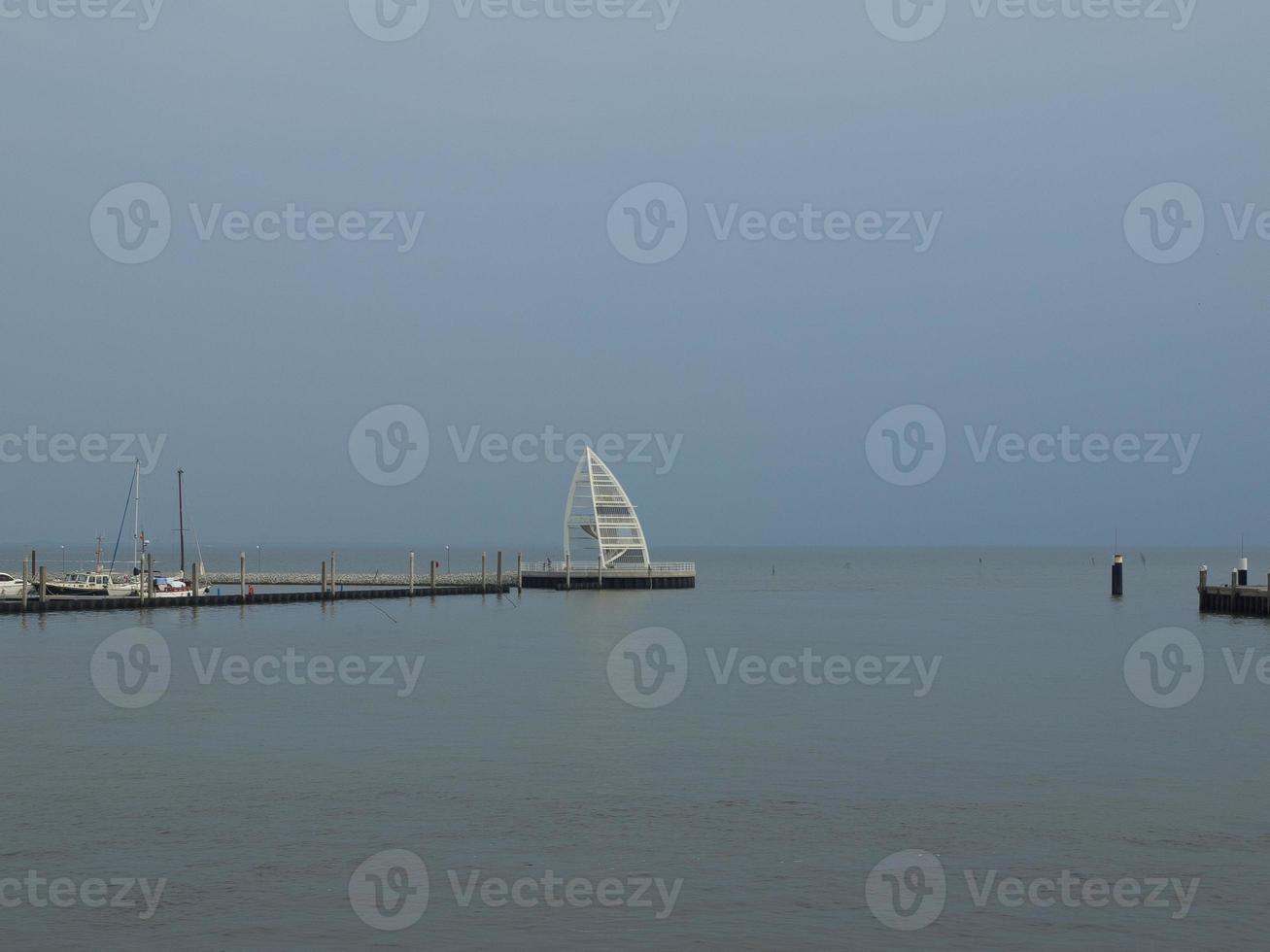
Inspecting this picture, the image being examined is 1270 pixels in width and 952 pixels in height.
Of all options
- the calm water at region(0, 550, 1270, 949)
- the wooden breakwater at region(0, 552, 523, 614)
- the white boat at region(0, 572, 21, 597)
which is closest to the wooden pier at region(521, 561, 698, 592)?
the wooden breakwater at region(0, 552, 523, 614)

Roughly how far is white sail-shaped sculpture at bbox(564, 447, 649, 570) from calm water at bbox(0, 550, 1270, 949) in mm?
60846

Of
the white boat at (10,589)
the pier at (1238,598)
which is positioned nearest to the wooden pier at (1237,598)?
the pier at (1238,598)

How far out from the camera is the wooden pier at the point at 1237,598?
2955 inches

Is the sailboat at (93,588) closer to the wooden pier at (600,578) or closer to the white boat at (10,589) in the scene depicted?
the white boat at (10,589)

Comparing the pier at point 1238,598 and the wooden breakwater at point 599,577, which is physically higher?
the pier at point 1238,598

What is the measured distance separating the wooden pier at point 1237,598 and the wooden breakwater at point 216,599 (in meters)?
49.7

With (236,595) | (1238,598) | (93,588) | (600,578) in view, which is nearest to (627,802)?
(1238,598)

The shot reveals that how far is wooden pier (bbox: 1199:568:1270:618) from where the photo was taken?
246ft

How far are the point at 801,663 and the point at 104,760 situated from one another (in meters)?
30.1

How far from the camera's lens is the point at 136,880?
20.0 meters

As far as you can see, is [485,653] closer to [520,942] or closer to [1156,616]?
[520,942]

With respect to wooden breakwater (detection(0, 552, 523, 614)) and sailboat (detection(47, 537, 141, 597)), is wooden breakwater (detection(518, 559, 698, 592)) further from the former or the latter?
sailboat (detection(47, 537, 141, 597))

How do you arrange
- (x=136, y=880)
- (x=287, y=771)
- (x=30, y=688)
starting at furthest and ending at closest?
(x=30, y=688) → (x=287, y=771) → (x=136, y=880)

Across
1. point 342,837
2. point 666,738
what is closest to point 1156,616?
point 666,738
